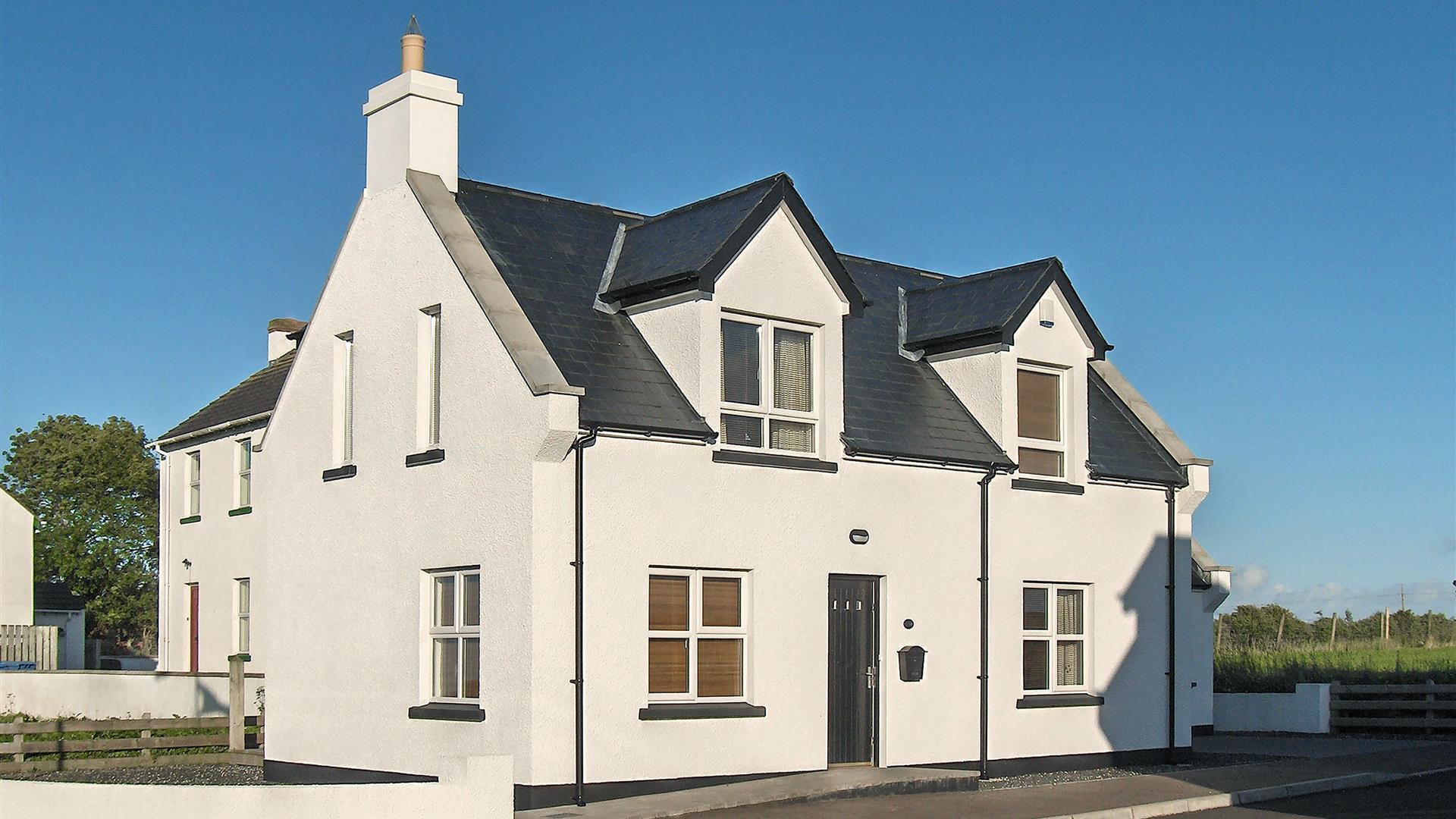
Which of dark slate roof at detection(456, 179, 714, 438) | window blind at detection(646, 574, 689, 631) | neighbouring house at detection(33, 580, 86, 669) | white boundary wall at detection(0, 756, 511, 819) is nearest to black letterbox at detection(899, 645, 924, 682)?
window blind at detection(646, 574, 689, 631)

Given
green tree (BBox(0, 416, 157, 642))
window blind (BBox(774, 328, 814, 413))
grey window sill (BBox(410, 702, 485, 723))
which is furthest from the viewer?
green tree (BBox(0, 416, 157, 642))

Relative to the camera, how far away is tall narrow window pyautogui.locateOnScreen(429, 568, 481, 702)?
55.5 feet

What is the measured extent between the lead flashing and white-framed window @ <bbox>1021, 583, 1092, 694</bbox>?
7.80 metres

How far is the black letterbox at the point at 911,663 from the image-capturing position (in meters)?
18.7

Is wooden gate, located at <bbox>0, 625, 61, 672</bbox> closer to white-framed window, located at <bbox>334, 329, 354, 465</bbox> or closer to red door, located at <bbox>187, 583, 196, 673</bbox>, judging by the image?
red door, located at <bbox>187, 583, 196, 673</bbox>

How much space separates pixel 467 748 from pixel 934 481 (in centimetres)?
675

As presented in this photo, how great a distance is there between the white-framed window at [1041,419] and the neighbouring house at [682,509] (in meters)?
0.05

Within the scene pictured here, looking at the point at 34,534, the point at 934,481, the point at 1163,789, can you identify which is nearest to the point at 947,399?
the point at 934,481

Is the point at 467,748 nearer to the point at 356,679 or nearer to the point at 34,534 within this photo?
the point at 356,679

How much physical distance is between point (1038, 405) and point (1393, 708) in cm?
1143

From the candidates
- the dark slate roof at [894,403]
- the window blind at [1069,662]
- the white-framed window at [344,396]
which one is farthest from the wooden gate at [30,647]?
the window blind at [1069,662]

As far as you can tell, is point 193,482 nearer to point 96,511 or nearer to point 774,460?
point 774,460

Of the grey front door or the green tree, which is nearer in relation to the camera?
the grey front door

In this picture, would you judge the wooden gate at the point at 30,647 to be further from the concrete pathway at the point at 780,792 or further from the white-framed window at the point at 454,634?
the concrete pathway at the point at 780,792
